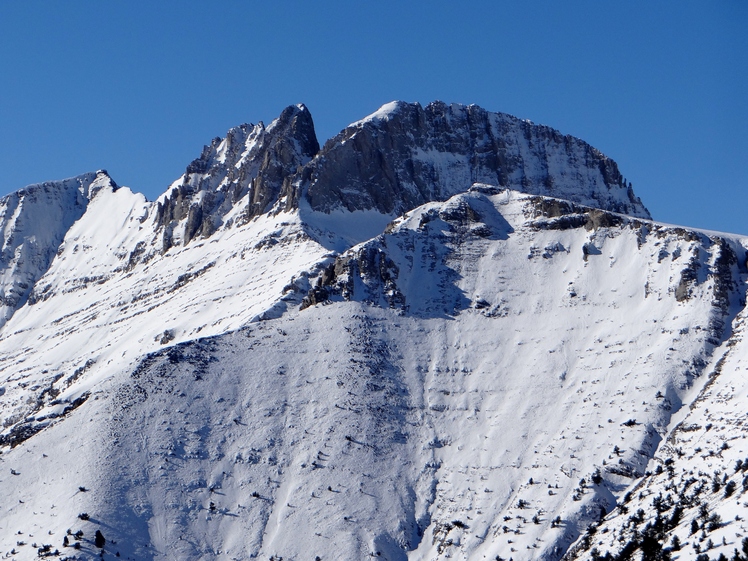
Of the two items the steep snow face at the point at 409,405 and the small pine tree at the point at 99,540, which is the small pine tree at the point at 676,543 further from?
the small pine tree at the point at 99,540

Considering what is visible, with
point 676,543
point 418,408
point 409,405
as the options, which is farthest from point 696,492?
point 409,405

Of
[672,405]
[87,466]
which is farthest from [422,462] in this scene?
[87,466]

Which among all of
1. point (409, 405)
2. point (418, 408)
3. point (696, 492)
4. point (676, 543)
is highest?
point (409, 405)

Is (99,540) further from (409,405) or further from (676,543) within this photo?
(676,543)

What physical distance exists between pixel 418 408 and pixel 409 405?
1236mm

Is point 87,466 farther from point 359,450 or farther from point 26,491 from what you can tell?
point 359,450

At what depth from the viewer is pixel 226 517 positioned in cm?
12762

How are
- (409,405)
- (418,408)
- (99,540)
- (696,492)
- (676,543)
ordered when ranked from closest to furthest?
(676,543)
(696,492)
(99,540)
(418,408)
(409,405)

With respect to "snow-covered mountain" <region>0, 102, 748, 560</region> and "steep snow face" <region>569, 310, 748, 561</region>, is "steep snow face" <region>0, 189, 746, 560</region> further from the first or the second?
"steep snow face" <region>569, 310, 748, 561</region>

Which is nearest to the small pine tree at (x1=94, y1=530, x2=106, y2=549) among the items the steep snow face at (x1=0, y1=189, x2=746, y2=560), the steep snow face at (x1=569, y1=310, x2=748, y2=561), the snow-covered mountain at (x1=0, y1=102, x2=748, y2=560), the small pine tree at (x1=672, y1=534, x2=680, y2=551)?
the snow-covered mountain at (x1=0, y1=102, x2=748, y2=560)

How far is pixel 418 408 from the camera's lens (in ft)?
476

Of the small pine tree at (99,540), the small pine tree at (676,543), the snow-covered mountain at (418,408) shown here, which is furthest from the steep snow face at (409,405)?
the small pine tree at (676,543)

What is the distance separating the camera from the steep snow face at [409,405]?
124 metres

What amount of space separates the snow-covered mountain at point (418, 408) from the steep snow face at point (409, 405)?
1.01ft
